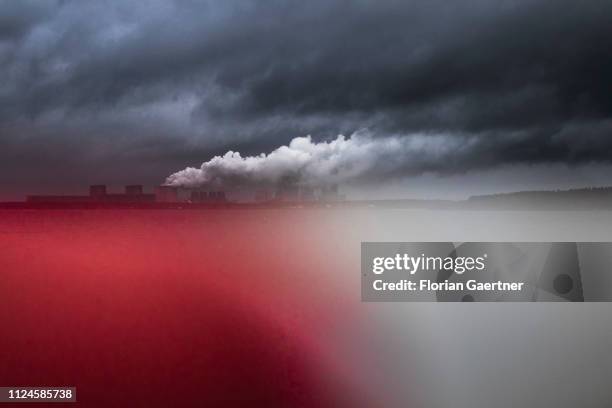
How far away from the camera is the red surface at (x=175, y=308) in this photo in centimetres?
556

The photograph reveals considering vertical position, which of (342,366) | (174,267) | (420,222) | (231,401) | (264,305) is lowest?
(231,401)

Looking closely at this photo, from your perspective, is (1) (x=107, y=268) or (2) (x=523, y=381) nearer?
(2) (x=523, y=381)

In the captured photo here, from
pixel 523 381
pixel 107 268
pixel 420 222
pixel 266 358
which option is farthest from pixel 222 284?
pixel 523 381

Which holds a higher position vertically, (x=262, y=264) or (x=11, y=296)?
(x=262, y=264)

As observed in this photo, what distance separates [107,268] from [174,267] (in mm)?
979

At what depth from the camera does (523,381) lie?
5.74 meters

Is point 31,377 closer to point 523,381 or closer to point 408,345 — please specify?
point 408,345

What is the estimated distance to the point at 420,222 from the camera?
6.08m

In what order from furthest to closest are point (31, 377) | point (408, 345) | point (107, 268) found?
point (107, 268)
point (408, 345)
point (31, 377)

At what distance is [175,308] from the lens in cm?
609

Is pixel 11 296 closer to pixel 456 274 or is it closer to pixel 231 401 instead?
pixel 231 401

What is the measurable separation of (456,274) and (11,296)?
6237 millimetres

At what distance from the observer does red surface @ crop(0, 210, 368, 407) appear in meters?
5.56

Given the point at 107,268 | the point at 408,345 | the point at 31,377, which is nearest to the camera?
the point at 31,377
